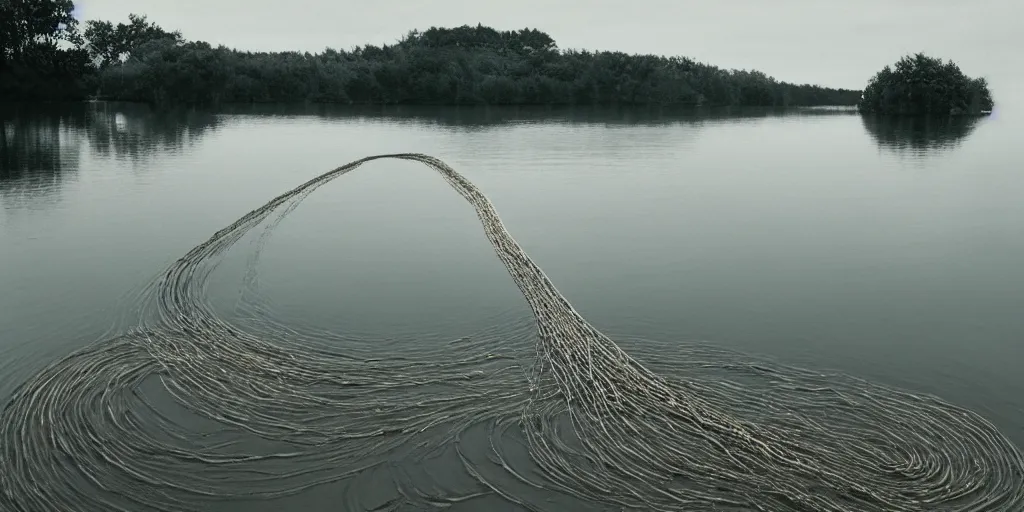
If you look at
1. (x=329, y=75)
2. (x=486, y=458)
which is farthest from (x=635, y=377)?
(x=329, y=75)

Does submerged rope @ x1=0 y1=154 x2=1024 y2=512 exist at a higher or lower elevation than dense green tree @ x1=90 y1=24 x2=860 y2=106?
lower

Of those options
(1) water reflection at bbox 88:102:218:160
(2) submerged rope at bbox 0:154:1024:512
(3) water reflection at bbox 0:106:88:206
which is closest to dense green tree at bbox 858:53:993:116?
(1) water reflection at bbox 88:102:218:160

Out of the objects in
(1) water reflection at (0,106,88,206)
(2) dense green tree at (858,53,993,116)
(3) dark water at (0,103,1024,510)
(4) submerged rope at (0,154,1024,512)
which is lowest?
(4) submerged rope at (0,154,1024,512)

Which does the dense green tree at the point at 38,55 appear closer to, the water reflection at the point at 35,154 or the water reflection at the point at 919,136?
the water reflection at the point at 35,154

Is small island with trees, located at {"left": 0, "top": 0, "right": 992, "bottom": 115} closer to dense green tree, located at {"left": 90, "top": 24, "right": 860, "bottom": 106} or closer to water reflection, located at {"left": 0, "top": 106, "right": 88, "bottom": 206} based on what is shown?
dense green tree, located at {"left": 90, "top": 24, "right": 860, "bottom": 106}

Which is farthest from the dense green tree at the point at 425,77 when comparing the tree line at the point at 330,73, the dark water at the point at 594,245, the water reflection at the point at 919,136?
the dark water at the point at 594,245

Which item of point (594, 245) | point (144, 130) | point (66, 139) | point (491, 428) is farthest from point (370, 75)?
point (491, 428)
